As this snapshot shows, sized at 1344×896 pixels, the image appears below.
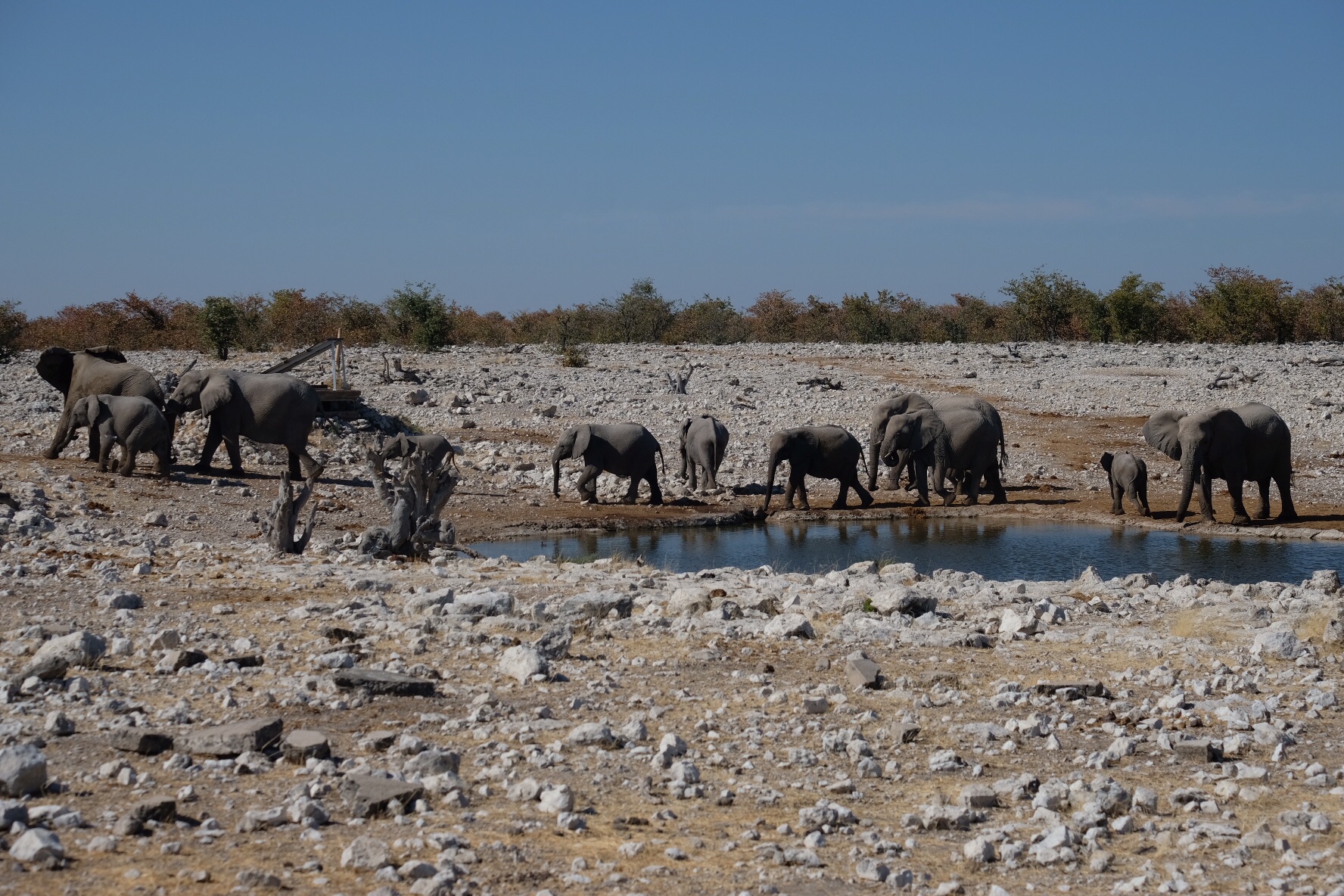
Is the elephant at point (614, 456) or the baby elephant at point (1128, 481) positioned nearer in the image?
the baby elephant at point (1128, 481)

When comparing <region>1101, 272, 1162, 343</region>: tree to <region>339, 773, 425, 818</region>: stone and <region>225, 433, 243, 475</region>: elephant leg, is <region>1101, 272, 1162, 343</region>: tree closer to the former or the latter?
<region>225, 433, 243, 475</region>: elephant leg

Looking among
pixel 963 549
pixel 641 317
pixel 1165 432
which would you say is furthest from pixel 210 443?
pixel 641 317

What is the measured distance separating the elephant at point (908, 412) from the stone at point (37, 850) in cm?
1946

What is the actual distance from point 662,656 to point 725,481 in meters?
14.9

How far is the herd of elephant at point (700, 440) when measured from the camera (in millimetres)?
20656

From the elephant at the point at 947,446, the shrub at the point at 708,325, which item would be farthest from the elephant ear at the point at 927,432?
the shrub at the point at 708,325

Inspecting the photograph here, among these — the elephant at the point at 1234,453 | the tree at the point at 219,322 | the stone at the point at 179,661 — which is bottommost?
the stone at the point at 179,661

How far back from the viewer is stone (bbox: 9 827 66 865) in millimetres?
5285

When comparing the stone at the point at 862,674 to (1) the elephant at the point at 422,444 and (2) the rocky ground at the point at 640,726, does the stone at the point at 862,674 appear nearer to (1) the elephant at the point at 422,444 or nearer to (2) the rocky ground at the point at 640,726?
(2) the rocky ground at the point at 640,726

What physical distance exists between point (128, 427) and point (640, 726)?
14.3m

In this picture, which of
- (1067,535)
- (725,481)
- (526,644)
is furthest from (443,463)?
(526,644)

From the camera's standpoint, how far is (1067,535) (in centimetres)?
2025

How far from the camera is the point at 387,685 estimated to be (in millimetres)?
8070

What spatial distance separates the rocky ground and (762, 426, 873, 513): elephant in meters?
8.64
